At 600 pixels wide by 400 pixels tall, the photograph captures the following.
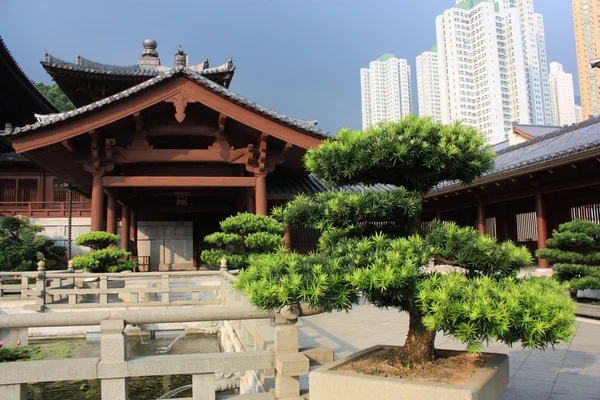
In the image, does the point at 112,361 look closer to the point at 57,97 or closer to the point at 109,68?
the point at 109,68

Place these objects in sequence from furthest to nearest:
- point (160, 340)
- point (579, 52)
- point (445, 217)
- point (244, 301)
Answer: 1. point (579, 52)
2. point (445, 217)
3. point (160, 340)
4. point (244, 301)

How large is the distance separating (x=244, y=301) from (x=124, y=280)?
18.8 feet

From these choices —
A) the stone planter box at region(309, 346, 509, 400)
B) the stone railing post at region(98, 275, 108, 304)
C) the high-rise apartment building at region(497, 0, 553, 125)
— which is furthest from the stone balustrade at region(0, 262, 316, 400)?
the high-rise apartment building at region(497, 0, 553, 125)

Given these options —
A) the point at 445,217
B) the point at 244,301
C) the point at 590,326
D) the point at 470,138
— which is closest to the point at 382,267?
the point at 470,138

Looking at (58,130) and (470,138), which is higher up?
(58,130)

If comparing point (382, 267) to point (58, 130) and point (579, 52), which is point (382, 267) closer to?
point (58, 130)

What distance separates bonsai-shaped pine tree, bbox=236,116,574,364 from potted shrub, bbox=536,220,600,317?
6.01 meters

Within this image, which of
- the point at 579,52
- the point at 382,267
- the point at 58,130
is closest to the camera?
the point at 382,267

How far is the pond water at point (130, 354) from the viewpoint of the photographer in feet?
24.3

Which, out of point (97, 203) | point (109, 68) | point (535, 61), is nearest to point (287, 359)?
point (97, 203)

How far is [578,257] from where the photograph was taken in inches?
334

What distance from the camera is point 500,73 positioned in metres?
68.7

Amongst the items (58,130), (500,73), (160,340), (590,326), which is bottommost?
(160,340)

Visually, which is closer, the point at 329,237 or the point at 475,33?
the point at 329,237
